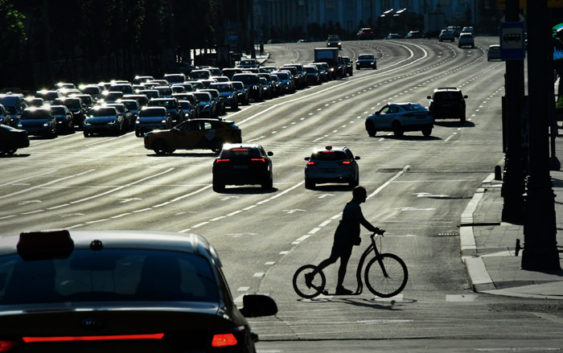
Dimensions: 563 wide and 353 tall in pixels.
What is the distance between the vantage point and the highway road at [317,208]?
15.1 m

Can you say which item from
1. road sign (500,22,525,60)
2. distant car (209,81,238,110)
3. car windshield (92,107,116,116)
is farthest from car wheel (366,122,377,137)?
road sign (500,22,525,60)

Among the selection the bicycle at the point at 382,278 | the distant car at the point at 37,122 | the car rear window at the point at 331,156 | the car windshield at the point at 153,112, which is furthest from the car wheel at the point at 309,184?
the distant car at the point at 37,122

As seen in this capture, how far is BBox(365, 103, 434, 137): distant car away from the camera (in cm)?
6775

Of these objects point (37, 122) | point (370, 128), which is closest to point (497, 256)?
point (370, 128)

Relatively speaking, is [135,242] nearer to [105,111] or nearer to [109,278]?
[109,278]

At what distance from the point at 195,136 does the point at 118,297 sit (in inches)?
2050

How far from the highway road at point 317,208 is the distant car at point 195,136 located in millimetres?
633

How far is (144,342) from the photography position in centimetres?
661

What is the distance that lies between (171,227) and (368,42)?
513 ft

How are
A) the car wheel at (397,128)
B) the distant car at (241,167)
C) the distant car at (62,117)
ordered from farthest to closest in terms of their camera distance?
the distant car at (62,117), the car wheel at (397,128), the distant car at (241,167)

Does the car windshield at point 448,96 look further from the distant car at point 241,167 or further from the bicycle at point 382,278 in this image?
the bicycle at point 382,278

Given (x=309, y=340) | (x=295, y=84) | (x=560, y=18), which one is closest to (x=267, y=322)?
(x=309, y=340)

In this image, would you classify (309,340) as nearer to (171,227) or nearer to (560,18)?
(171,227)

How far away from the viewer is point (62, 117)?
244 feet
